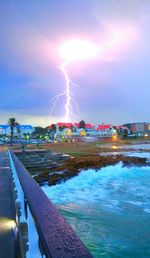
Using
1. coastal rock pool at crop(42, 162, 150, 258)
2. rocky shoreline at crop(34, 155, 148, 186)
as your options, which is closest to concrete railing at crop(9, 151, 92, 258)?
coastal rock pool at crop(42, 162, 150, 258)

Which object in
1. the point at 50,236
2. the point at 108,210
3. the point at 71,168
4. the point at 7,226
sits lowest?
the point at 108,210

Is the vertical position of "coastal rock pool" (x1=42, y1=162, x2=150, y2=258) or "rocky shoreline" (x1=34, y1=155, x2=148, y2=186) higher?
"rocky shoreline" (x1=34, y1=155, x2=148, y2=186)

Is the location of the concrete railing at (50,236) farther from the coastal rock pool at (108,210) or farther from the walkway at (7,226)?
the coastal rock pool at (108,210)

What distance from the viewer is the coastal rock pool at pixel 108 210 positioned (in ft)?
32.9

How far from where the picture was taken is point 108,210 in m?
14.6

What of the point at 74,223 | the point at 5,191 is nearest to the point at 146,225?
the point at 74,223

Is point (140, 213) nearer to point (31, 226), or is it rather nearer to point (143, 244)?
point (143, 244)

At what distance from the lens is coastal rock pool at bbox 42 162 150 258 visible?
10023mm

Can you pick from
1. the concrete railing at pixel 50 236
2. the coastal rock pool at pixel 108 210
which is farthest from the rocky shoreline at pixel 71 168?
the concrete railing at pixel 50 236

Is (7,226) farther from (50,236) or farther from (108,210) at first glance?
(108,210)

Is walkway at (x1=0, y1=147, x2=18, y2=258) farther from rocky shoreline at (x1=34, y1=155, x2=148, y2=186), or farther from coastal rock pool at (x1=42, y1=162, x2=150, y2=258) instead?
rocky shoreline at (x1=34, y1=155, x2=148, y2=186)

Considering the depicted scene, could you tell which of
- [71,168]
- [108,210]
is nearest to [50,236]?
[108,210]

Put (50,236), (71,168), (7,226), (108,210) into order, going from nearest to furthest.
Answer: (50,236) < (7,226) < (108,210) < (71,168)

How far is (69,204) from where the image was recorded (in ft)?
53.0
